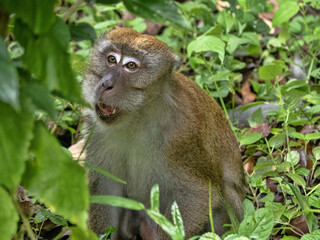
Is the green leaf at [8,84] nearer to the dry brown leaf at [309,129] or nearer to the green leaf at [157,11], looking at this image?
the green leaf at [157,11]

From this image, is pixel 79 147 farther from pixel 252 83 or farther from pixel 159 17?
pixel 159 17

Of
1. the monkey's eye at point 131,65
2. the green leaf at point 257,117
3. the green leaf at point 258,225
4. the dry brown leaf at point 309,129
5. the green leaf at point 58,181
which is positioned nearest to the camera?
the green leaf at point 58,181

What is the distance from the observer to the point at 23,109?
182 centimetres

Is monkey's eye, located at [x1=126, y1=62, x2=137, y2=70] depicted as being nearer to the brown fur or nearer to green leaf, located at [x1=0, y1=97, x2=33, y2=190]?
the brown fur

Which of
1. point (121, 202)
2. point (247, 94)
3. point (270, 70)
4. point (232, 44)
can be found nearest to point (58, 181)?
point (121, 202)

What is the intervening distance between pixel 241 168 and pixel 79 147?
5.37 ft

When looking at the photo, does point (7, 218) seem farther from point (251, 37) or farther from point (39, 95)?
point (251, 37)

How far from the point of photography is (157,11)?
2.00 m

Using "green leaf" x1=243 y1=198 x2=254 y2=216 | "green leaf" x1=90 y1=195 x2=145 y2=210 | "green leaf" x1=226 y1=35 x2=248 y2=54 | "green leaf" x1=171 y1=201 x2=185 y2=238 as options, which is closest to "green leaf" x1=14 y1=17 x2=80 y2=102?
"green leaf" x1=90 y1=195 x2=145 y2=210

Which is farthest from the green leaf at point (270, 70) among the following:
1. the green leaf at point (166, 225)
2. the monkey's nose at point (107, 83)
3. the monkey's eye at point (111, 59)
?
the green leaf at point (166, 225)

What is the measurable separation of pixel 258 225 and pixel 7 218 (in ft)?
7.12

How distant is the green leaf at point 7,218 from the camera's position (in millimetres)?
1938

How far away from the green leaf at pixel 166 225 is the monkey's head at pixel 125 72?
1575 mm

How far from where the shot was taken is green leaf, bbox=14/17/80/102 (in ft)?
5.90
